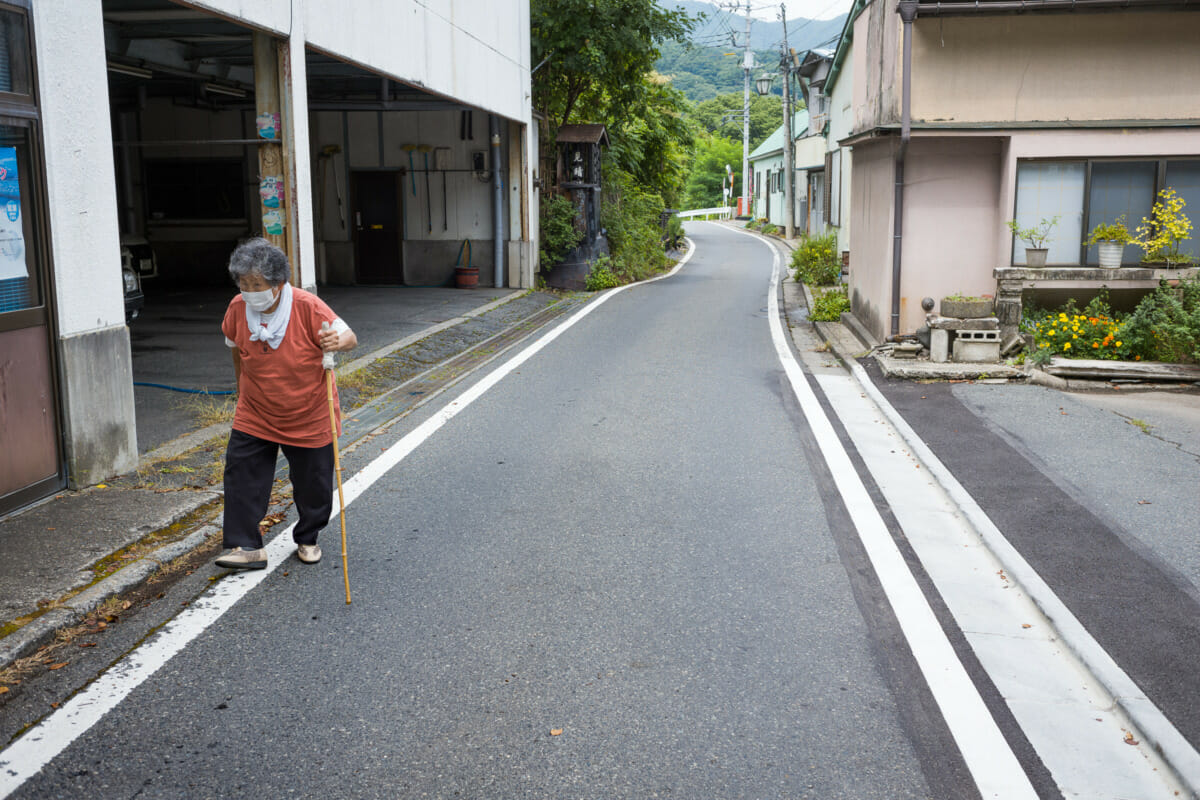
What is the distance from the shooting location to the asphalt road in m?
3.56

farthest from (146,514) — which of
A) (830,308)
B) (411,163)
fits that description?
(411,163)

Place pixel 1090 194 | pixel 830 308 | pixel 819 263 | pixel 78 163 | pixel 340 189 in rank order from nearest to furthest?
pixel 78 163 < pixel 1090 194 < pixel 830 308 < pixel 340 189 < pixel 819 263

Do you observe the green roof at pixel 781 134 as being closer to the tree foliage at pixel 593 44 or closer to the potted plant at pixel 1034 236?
the tree foliage at pixel 593 44

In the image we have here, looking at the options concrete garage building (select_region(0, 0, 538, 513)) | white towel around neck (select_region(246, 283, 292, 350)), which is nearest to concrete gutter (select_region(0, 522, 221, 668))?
concrete garage building (select_region(0, 0, 538, 513))

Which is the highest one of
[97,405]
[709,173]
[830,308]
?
[709,173]

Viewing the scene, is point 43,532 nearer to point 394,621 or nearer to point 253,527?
point 253,527

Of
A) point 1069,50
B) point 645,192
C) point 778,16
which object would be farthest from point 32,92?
point 778,16

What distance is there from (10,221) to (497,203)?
15503mm

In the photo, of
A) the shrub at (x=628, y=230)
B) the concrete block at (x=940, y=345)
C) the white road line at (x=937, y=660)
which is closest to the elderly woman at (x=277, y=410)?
the white road line at (x=937, y=660)

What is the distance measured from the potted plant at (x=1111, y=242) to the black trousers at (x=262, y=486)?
9844 mm

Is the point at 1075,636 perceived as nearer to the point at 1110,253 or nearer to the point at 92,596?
the point at 92,596

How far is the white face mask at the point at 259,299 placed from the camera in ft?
17.0

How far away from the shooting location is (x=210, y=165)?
21000mm

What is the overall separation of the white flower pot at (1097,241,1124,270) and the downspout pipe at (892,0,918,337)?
2227 millimetres
